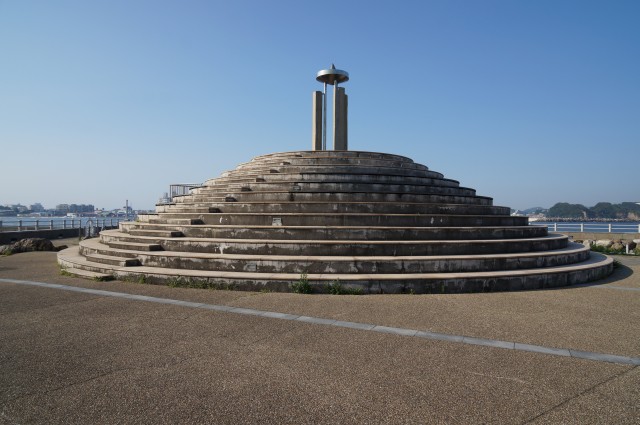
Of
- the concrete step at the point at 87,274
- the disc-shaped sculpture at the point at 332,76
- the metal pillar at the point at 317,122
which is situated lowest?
the concrete step at the point at 87,274

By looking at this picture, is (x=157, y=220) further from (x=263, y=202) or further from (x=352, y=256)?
(x=352, y=256)

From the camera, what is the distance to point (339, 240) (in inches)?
400

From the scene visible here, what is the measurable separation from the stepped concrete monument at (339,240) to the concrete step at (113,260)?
Result: 0.12ft

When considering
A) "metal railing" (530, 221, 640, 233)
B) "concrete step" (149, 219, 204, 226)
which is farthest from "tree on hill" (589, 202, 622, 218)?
"concrete step" (149, 219, 204, 226)

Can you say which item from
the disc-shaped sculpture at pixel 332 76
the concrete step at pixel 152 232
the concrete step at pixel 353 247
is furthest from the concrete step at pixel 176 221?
the disc-shaped sculpture at pixel 332 76

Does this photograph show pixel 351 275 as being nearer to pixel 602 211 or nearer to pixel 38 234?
pixel 38 234

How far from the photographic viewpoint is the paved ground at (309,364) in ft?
11.4

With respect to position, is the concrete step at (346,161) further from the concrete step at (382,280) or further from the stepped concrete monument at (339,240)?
the concrete step at (382,280)

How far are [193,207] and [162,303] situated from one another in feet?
21.9

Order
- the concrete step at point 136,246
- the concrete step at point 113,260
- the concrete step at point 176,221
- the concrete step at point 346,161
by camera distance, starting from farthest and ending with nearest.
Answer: the concrete step at point 346,161, the concrete step at point 176,221, the concrete step at point 136,246, the concrete step at point 113,260

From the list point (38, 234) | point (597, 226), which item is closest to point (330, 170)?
point (597, 226)

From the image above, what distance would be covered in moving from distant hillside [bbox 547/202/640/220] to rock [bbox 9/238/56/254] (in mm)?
136389

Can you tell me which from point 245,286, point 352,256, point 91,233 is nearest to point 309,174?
point 352,256

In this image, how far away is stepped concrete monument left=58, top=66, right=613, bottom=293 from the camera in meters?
8.82
